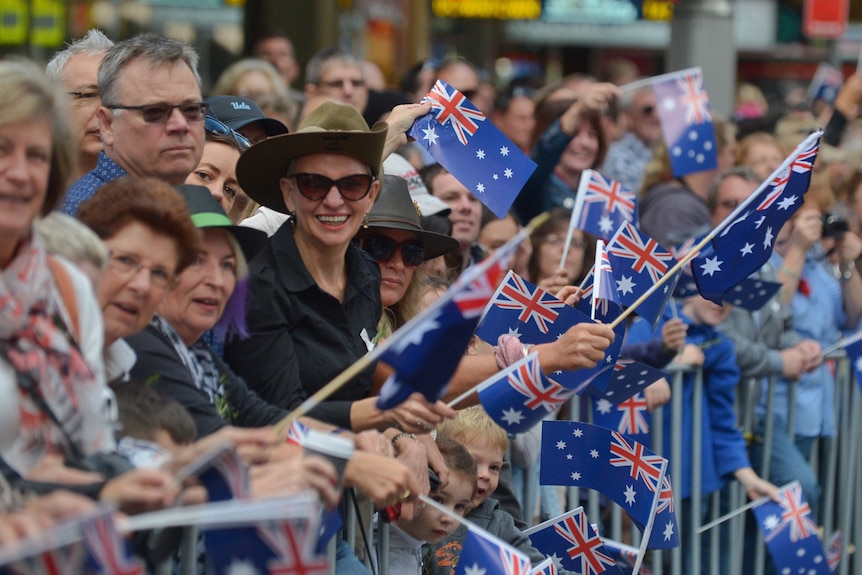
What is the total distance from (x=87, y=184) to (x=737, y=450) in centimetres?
334

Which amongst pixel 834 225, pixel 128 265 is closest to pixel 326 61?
pixel 834 225

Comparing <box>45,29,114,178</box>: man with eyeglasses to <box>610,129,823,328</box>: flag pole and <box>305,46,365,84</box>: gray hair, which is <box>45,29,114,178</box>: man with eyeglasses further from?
<box>305,46,365,84</box>: gray hair

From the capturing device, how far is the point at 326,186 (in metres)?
4.68

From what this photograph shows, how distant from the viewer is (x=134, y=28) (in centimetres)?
1373

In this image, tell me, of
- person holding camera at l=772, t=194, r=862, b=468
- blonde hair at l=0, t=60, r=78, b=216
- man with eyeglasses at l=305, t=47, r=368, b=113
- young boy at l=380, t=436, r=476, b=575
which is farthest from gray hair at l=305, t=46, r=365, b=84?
blonde hair at l=0, t=60, r=78, b=216

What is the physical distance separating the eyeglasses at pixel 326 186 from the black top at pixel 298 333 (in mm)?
155

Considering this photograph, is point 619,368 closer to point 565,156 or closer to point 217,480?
point 217,480

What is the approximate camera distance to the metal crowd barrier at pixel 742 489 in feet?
21.4

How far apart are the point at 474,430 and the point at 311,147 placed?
1143 mm

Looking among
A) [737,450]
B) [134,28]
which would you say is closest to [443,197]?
[737,450]

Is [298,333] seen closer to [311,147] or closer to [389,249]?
[311,147]

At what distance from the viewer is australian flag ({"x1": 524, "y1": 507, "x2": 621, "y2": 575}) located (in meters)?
5.20

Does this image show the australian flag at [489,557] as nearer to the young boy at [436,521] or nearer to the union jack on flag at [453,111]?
the young boy at [436,521]

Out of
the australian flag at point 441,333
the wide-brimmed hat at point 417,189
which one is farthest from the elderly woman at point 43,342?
the wide-brimmed hat at point 417,189
